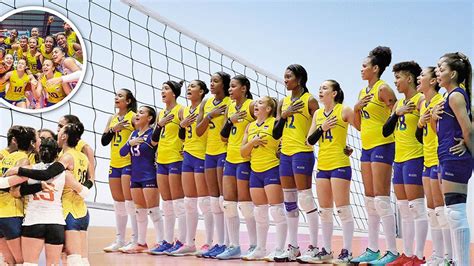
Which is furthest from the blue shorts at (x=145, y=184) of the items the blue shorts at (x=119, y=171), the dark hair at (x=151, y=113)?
the dark hair at (x=151, y=113)

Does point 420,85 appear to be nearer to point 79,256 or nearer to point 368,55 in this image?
point 368,55

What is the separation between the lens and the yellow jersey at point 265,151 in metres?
5.63

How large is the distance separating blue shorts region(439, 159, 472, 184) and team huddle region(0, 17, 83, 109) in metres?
4.67

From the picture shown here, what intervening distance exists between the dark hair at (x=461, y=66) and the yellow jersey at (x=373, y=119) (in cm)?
75

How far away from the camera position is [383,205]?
496 cm

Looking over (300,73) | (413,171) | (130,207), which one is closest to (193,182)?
(130,207)

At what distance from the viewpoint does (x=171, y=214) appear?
635 cm

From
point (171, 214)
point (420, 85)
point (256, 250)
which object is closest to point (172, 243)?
point (171, 214)

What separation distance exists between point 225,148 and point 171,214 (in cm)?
80

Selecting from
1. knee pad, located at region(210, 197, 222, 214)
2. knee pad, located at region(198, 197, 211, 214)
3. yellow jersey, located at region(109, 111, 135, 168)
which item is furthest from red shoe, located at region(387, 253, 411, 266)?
yellow jersey, located at region(109, 111, 135, 168)

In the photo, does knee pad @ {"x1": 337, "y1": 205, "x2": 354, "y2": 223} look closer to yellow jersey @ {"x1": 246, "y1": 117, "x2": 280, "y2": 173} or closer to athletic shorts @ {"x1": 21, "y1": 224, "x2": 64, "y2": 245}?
yellow jersey @ {"x1": 246, "y1": 117, "x2": 280, "y2": 173}

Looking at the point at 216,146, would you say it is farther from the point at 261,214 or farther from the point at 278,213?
the point at 278,213

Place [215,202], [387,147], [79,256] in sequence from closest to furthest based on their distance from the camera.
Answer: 1. [79,256]
2. [387,147]
3. [215,202]

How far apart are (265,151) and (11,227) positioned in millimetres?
1981
